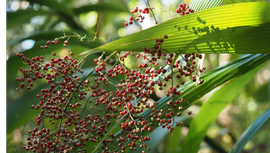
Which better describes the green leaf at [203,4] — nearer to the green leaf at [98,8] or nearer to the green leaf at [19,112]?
the green leaf at [19,112]

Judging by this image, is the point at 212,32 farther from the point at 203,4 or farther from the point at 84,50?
the point at 84,50

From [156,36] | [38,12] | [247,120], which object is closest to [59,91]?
[156,36]

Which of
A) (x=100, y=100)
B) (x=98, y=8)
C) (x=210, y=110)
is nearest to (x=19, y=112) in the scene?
(x=100, y=100)

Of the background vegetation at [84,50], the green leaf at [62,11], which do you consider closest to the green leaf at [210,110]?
the background vegetation at [84,50]

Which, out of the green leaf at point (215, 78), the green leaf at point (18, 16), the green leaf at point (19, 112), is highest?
the green leaf at point (18, 16)

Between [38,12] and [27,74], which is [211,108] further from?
[38,12]

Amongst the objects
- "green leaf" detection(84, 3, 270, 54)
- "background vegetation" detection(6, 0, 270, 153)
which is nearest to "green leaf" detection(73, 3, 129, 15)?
"background vegetation" detection(6, 0, 270, 153)
